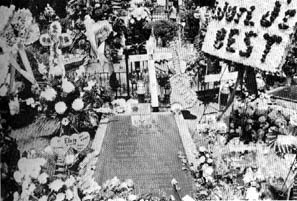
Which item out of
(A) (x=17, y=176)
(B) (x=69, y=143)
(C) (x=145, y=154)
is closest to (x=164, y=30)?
(C) (x=145, y=154)

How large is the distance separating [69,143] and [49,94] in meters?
0.29

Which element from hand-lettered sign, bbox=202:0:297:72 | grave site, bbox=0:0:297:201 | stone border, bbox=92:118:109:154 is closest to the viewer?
hand-lettered sign, bbox=202:0:297:72

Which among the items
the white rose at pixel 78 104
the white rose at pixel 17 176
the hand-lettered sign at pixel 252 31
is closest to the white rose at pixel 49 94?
the white rose at pixel 78 104

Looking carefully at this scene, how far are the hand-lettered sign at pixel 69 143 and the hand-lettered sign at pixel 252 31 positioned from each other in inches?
33.0

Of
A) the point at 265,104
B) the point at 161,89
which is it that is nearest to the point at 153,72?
the point at 161,89

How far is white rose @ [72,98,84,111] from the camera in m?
2.39

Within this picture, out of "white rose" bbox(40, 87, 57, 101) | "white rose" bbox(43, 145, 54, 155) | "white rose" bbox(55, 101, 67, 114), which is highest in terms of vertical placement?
"white rose" bbox(40, 87, 57, 101)

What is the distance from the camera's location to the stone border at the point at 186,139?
241 centimetres

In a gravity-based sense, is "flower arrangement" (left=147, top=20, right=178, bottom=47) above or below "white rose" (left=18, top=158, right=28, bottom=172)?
above

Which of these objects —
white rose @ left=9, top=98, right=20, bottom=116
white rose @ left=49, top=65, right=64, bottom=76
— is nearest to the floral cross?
white rose @ left=49, top=65, right=64, bottom=76

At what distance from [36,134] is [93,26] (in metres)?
0.67

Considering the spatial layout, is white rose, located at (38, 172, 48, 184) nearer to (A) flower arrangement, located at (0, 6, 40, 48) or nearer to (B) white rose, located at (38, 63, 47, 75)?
(B) white rose, located at (38, 63, 47, 75)

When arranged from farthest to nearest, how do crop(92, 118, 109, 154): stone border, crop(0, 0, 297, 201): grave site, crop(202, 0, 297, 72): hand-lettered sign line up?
crop(92, 118, 109, 154): stone border → crop(0, 0, 297, 201): grave site → crop(202, 0, 297, 72): hand-lettered sign

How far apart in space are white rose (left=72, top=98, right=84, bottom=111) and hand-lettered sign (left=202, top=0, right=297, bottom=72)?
742 millimetres
